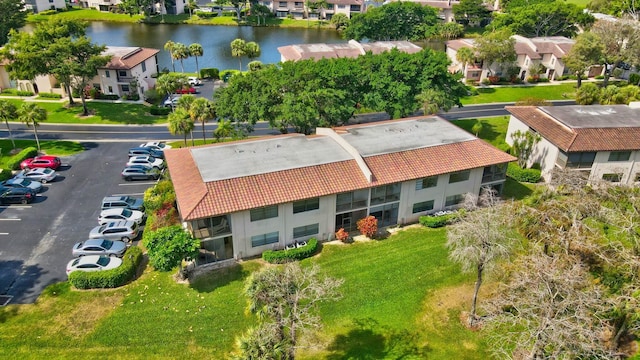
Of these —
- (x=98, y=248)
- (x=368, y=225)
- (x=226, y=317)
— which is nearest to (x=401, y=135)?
(x=368, y=225)

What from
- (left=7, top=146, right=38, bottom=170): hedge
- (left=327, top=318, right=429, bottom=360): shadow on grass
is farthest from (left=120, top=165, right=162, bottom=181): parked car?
(left=327, top=318, right=429, bottom=360): shadow on grass

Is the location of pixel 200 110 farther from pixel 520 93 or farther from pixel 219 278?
pixel 520 93

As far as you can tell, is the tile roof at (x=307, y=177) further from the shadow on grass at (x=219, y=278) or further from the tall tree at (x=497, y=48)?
the tall tree at (x=497, y=48)

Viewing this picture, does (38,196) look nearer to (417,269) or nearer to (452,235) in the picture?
(417,269)

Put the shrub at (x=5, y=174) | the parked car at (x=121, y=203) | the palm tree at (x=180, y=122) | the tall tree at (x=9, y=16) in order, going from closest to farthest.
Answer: the parked car at (x=121, y=203), the shrub at (x=5, y=174), the palm tree at (x=180, y=122), the tall tree at (x=9, y=16)

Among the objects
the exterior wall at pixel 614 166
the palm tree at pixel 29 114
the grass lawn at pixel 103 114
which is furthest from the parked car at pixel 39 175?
the exterior wall at pixel 614 166

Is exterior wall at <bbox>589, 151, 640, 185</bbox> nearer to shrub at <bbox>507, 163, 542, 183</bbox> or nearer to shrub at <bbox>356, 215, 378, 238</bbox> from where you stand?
shrub at <bbox>507, 163, 542, 183</bbox>
